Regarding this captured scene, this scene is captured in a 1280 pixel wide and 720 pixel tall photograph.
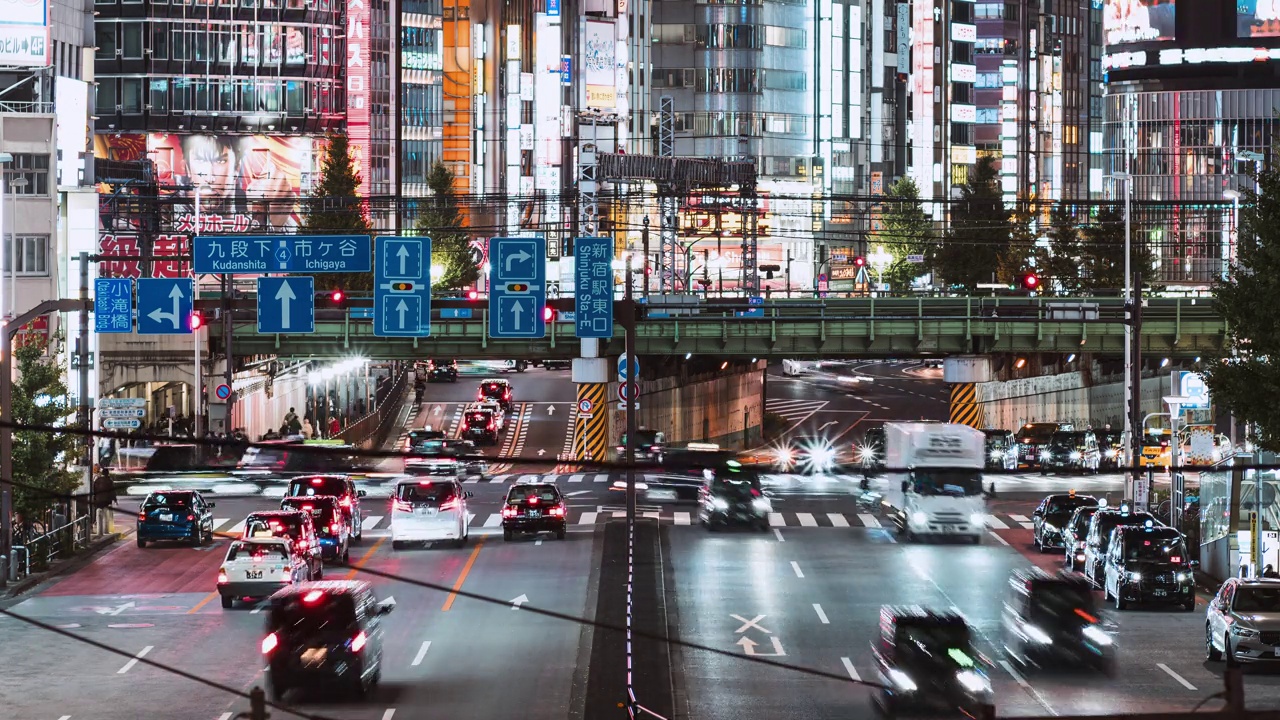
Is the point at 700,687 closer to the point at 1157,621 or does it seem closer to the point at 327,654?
the point at 327,654

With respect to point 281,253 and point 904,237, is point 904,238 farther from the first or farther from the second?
point 281,253

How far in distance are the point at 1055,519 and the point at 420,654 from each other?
21542mm

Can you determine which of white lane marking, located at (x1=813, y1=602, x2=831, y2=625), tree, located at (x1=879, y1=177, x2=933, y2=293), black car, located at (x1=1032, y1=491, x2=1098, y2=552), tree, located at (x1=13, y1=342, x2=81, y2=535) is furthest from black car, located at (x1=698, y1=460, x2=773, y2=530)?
tree, located at (x1=879, y1=177, x2=933, y2=293)

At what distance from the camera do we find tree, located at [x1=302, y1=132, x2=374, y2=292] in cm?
9750

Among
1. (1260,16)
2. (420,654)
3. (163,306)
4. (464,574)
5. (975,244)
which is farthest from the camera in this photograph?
(1260,16)

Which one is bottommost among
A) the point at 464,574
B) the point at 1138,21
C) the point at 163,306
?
the point at 464,574

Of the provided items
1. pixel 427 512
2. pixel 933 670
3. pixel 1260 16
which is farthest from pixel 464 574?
pixel 1260 16

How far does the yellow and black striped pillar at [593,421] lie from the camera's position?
232 feet

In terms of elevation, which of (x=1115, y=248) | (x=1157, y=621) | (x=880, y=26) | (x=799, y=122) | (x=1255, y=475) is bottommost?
(x=1157, y=621)

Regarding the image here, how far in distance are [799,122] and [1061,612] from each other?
129m

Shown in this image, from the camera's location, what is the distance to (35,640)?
3300cm

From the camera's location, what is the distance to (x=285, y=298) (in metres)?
53.3

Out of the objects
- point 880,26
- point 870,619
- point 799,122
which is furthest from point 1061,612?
point 880,26

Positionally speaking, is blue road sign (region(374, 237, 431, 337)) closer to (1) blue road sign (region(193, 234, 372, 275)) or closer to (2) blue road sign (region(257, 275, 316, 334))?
(1) blue road sign (region(193, 234, 372, 275))
